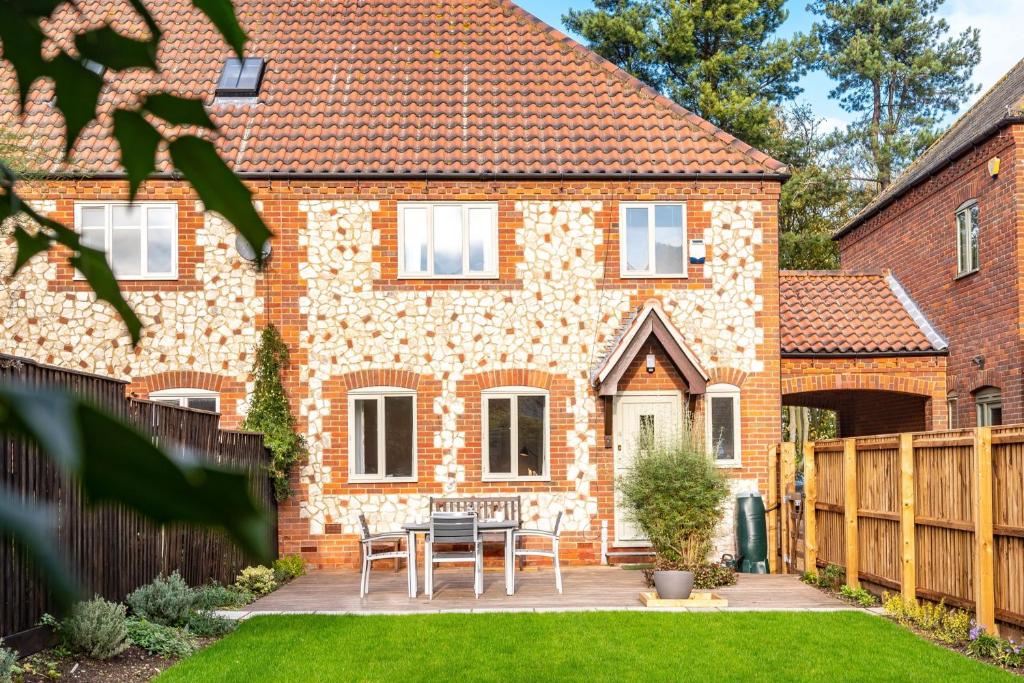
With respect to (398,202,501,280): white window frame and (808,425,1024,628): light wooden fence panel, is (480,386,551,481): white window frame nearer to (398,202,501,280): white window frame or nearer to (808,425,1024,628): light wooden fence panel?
(398,202,501,280): white window frame

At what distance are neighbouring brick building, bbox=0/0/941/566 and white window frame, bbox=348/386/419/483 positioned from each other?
3 centimetres

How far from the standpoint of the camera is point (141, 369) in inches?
661

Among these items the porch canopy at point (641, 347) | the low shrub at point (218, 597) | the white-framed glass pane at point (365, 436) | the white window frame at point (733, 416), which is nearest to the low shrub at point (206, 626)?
the low shrub at point (218, 597)

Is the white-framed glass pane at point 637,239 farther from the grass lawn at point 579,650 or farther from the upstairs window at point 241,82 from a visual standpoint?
the grass lawn at point 579,650

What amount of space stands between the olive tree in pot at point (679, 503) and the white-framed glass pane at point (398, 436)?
473 cm

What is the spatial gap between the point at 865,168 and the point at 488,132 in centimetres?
2503

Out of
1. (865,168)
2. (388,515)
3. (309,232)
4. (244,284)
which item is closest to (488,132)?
(309,232)

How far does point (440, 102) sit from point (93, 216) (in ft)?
18.7

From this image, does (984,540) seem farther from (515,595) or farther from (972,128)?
(972,128)

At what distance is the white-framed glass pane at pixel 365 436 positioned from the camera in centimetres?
1689

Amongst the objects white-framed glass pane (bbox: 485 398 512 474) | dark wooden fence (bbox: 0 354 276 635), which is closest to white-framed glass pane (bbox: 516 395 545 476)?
white-framed glass pane (bbox: 485 398 512 474)

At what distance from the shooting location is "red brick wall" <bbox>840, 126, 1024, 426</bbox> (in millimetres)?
16438

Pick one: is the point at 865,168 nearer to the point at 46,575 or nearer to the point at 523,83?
the point at 523,83

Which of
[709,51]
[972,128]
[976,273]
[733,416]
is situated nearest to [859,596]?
[733,416]
